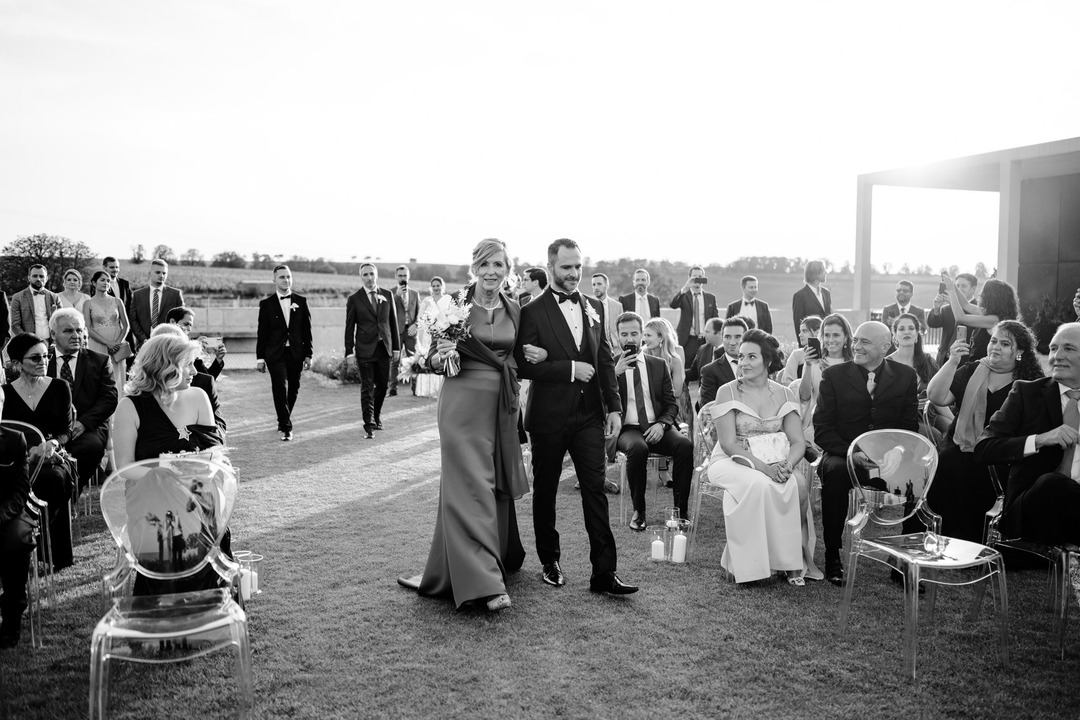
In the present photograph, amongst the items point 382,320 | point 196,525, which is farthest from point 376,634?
point 382,320

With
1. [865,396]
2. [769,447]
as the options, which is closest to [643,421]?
[769,447]

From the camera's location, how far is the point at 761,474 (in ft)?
17.6

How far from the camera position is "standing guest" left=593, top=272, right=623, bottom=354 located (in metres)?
9.39

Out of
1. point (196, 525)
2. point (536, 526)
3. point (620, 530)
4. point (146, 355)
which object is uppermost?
point (146, 355)

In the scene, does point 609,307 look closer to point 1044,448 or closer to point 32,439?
point 1044,448

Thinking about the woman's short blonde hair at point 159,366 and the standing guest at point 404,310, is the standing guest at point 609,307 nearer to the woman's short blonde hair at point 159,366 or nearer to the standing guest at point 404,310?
the standing guest at point 404,310

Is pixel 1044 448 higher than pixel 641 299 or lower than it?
lower

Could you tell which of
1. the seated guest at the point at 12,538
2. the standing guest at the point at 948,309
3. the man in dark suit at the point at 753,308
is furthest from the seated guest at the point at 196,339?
the standing guest at the point at 948,309

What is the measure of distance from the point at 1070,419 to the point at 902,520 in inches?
44.1

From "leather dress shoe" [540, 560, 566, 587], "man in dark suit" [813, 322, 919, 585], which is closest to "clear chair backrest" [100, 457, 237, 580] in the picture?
"leather dress shoe" [540, 560, 566, 587]

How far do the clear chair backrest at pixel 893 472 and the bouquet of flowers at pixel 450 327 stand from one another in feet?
7.69

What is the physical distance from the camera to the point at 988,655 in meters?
4.05

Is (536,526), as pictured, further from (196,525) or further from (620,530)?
(196,525)

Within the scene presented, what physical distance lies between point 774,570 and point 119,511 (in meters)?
3.81
